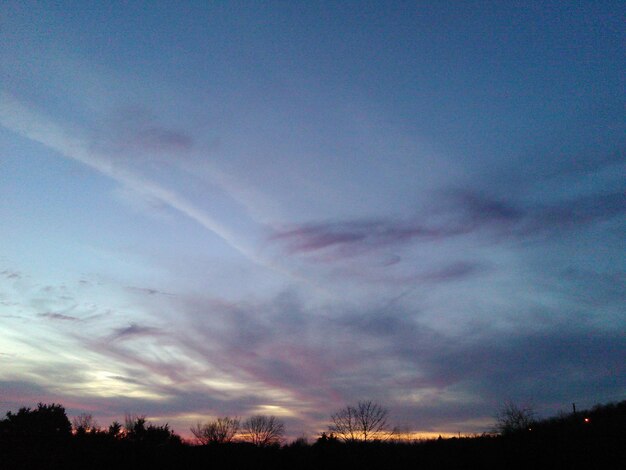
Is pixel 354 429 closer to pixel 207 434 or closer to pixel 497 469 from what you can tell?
pixel 207 434

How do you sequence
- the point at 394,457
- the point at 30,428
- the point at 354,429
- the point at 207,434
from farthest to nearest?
the point at 207,434, the point at 354,429, the point at 30,428, the point at 394,457

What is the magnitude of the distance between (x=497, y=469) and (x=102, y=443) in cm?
4422

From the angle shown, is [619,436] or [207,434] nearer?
[619,436]

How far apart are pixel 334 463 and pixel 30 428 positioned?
43175 millimetres

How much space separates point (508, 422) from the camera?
373 ft

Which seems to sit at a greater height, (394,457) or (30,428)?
(30,428)

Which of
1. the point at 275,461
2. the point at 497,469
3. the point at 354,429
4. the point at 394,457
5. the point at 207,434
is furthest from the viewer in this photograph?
the point at 207,434

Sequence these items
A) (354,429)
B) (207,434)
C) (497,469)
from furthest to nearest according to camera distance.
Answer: (207,434) → (354,429) → (497,469)

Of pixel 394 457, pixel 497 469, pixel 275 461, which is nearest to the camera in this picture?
pixel 497 469

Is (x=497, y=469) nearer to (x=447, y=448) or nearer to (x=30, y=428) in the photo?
(x=447, y=448)

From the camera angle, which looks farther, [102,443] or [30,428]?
[30,428]

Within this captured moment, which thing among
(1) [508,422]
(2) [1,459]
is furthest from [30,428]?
(1) [508,422]

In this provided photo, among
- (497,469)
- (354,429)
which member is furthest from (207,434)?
(497,469)

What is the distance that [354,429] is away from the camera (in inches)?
4205
